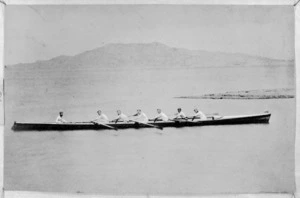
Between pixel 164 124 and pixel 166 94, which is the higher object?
pixel 166 94

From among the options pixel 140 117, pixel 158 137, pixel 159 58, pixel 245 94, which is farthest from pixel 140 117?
pixel 245 94

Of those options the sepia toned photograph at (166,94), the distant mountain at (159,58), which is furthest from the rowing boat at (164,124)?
the distant mountain at (159,58)

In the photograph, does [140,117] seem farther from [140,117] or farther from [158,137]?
[158,137]

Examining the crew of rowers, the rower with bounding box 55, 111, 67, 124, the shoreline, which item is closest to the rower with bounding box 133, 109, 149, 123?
the crew of rowers

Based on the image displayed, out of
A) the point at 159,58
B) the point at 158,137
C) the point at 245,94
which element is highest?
the point at 159,58

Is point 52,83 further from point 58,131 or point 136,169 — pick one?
point 136,169

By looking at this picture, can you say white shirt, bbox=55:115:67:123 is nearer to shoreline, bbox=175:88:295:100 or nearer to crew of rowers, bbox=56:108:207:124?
crew of rowers, bbox=56:108:207:124
